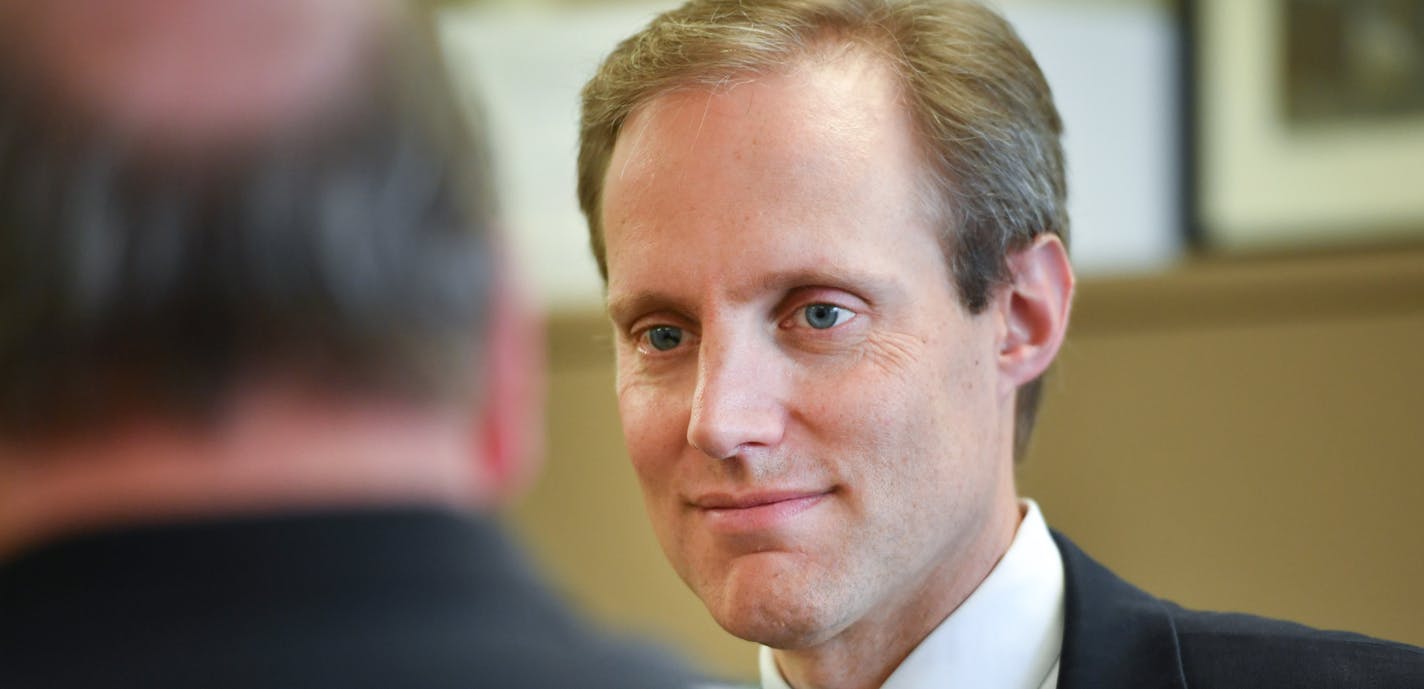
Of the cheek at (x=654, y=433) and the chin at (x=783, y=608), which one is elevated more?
the cheek at (x=654, y=433)

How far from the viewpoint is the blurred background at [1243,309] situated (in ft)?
9.15

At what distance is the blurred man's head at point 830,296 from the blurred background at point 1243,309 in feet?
3.43

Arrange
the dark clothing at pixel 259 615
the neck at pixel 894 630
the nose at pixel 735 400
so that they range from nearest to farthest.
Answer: the dark clothing at pixel 259 615, the nose at pixel 735 400, the neck at pixel 894 630

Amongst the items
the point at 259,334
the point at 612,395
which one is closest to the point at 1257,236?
the point at 612,395

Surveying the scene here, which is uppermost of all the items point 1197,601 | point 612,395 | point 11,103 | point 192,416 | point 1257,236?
point 11,103

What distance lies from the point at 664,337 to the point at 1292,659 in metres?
0.68

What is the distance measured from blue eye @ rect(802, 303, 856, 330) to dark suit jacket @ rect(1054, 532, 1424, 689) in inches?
14.8

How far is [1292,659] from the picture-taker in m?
1.56

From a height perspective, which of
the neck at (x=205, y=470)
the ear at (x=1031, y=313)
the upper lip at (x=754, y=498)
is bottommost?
the upper lip at (x=754, y=498)

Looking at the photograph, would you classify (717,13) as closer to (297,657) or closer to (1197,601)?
(297,657)

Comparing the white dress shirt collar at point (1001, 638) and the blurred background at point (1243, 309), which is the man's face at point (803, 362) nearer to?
the white dress shirt collar at point (1001, 638)

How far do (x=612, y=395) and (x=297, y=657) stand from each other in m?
2.89

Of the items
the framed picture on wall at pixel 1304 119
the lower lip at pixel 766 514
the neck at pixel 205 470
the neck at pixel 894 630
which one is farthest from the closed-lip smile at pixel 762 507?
the framed picture on wall at pixel 1304 119

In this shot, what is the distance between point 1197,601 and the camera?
9.63 feet
